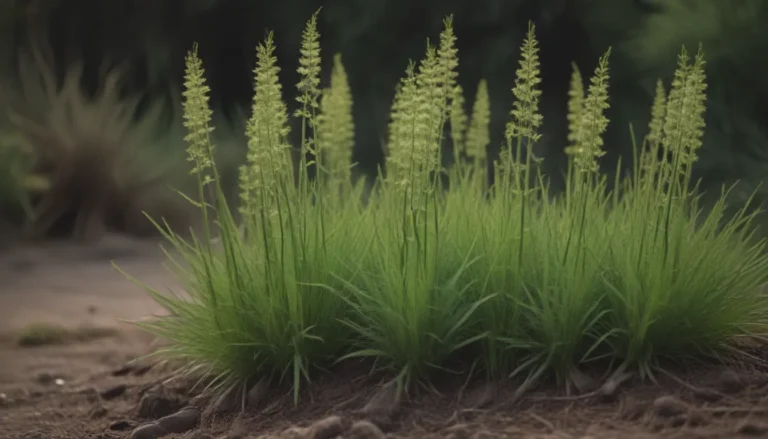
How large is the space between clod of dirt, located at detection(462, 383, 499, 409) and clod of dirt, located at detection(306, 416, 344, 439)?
1.24 feet

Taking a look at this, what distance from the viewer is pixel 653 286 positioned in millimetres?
2844

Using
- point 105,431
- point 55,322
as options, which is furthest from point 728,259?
point 55,322

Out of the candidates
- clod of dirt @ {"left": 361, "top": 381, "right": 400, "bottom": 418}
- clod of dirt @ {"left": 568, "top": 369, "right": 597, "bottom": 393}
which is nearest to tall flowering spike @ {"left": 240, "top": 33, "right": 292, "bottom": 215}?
clod of dirt @ {"left": 361, "top": 381, "right": 400, "bottom": 418}

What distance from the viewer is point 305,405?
2973mm

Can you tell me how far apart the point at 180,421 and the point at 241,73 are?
6.25m

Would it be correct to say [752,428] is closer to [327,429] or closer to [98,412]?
[327,429]

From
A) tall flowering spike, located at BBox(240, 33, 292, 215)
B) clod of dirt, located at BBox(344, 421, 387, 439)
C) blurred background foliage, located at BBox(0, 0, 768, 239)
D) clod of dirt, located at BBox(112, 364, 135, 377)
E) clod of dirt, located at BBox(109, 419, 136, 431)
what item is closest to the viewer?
clod of dirt, located at BBox(344, 421, 387, 439)

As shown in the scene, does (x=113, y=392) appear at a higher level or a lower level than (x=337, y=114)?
lower

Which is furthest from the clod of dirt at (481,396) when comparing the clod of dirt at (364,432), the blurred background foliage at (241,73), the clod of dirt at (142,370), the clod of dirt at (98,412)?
the blurred background foliage at (241,73)

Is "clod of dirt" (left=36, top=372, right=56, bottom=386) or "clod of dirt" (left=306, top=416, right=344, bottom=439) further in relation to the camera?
"clod of dirt" (left=36, top=372, right=56, bottom=386)

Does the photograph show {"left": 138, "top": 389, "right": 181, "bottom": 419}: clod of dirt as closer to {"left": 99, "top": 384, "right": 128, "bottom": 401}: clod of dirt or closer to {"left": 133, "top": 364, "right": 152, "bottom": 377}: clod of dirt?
{"left": 99, "top": 384, "right": 128, "bottom": 401}: clod of dirt

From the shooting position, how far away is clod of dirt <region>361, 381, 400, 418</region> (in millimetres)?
2758

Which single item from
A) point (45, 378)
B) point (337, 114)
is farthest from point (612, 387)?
point (45, 378)

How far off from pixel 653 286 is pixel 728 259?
0.34 meters
